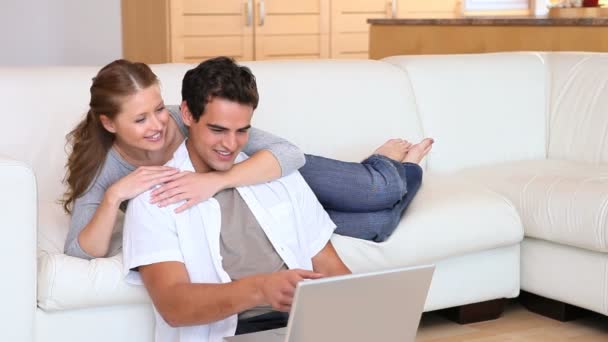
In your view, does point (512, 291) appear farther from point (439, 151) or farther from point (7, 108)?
point (7, 108)

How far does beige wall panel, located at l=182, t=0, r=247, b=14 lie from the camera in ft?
20.3

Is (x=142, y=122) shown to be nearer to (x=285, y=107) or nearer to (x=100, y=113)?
(x=100, y=113)

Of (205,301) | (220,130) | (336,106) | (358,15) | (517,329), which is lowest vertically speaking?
(517,329)

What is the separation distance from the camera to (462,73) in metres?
3.99

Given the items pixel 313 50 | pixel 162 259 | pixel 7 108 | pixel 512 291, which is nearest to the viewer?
pixel 162 259

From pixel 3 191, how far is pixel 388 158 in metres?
1.21

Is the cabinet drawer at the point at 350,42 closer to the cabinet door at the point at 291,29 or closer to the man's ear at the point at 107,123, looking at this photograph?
the cabinet door at the point at 291,29

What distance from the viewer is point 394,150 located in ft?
10.8

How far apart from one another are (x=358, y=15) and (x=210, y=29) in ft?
3.62

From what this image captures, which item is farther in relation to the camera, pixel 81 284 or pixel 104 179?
pixel 104 179

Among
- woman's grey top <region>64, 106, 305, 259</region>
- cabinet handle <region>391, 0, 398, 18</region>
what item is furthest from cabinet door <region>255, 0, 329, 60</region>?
woman's grey top <region>64, 106, 305, 259</region>

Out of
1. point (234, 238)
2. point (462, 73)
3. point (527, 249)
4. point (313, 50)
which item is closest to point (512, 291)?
point (527, 249)

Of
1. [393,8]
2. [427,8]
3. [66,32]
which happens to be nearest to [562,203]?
[393,8]

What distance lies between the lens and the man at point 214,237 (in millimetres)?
2180
